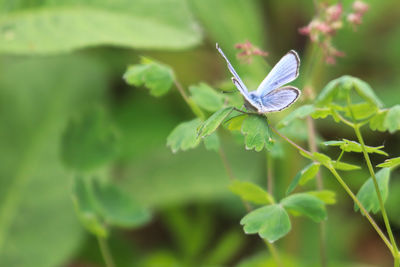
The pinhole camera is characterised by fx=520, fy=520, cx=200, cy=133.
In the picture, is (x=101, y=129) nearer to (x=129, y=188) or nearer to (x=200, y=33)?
(x=200, y=33)

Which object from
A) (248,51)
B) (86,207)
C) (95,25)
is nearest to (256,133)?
(248,51)

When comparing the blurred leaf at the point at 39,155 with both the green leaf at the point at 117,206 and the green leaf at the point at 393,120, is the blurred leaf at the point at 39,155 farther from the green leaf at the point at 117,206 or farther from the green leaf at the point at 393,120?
the green leaf at the point at 393,120

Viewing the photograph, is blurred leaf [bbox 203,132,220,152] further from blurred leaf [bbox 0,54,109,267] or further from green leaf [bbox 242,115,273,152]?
blurred leaf [bbox 0,54,109,267]

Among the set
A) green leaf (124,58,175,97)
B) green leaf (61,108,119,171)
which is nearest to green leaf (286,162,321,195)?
green leaf (124,58,175,97)

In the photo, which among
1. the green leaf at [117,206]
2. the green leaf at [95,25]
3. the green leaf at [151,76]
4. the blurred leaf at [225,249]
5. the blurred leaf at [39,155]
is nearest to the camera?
the green leaf at [151,76]

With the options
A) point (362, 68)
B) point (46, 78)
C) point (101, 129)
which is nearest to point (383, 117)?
point (101, 129)

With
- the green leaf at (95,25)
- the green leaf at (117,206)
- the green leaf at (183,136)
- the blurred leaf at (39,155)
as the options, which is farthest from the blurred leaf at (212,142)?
the blurred leaf at (39,155)

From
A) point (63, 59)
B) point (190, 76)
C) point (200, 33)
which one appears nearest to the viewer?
point (200, 33)
